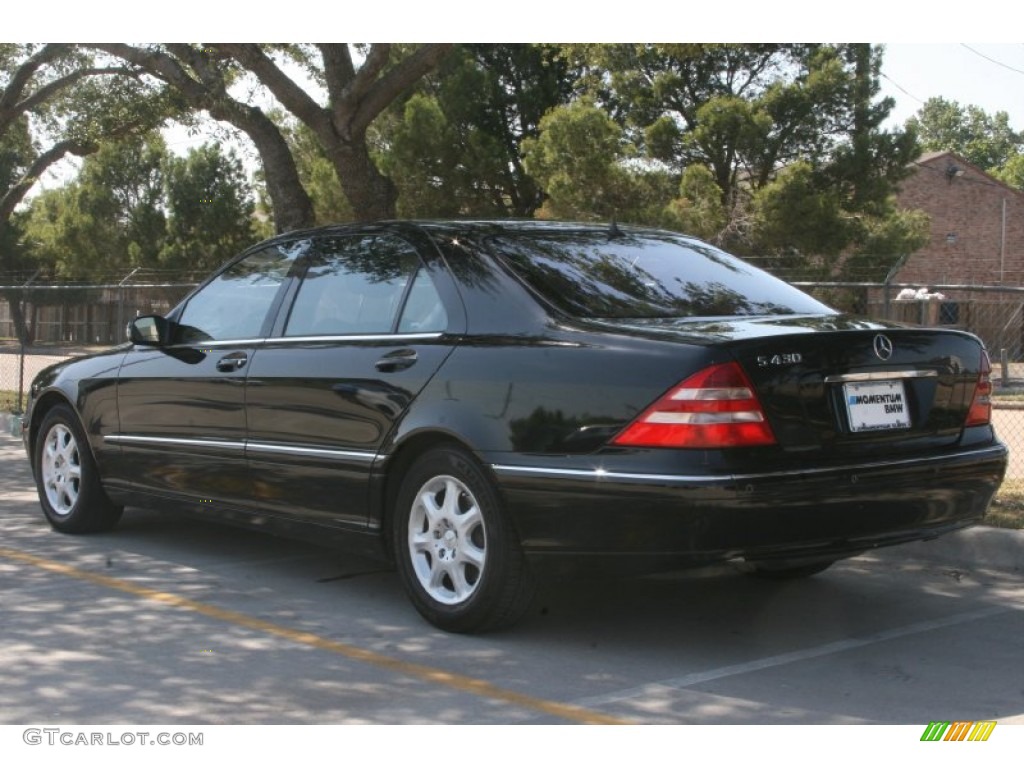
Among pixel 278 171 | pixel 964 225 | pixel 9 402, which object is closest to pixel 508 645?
pixel 278 171

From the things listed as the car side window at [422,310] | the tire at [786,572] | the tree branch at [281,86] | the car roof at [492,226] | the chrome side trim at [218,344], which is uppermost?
the tree branch at [281,86]

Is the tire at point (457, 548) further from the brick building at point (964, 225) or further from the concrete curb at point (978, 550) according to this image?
the brick building at point (964, 225)

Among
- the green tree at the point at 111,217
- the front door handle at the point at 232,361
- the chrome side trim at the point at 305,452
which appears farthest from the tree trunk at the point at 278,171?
the green tree at the point at 111,217

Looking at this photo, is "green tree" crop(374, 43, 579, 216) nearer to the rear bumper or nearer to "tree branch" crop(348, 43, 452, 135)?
"tree branch" crop(348, 43, 452, 135)

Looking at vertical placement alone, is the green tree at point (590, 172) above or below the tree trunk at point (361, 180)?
above

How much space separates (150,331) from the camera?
23.7 feet

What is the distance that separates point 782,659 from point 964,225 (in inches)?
1611

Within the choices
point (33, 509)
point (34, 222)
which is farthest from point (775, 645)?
point (34, 222)

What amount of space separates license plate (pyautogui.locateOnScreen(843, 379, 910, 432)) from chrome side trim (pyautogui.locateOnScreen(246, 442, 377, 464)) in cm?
199

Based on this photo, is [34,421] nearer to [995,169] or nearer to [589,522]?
[589,522]

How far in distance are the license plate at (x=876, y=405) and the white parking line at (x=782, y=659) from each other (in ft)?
3.00

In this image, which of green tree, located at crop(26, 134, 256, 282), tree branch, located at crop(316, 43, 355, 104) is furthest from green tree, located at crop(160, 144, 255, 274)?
tree branch, located at crop(316, 43, 355, 104)
